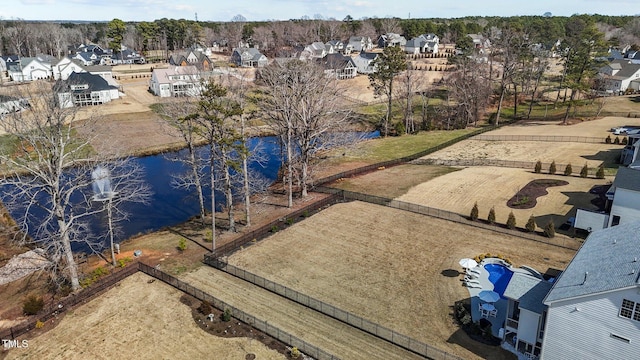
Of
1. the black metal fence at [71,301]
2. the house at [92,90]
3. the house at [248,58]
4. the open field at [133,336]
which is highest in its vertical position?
the house at [248,58]

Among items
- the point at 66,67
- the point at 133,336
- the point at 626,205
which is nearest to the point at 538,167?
the point at 626,205

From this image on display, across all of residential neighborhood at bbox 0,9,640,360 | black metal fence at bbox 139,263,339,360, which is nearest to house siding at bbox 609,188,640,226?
residential neighborhood at bbox 0,9,640,360

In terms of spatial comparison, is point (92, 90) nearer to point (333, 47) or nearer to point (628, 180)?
point (333, 47)

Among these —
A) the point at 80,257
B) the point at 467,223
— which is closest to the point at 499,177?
the point at 467,223

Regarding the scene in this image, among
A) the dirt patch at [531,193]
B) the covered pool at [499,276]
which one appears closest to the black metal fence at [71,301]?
the covered pool at [499,276]

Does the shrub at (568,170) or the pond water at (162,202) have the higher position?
the shrub at (568,170)

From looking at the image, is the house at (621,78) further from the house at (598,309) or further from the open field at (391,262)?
the house at (598,309)
